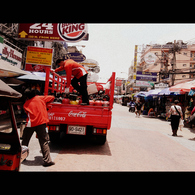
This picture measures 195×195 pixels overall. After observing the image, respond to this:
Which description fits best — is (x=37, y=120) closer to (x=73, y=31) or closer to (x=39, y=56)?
(x=73, y=31)

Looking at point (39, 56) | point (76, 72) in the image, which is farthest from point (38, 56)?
point (76, 72)

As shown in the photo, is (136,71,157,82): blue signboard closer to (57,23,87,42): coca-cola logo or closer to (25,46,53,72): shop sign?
(25,46,53,72): shop sign

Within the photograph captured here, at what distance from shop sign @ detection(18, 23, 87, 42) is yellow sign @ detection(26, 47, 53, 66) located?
1592 millimetres

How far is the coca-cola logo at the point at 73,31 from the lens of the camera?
11406 mm

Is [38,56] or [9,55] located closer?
[9,55]

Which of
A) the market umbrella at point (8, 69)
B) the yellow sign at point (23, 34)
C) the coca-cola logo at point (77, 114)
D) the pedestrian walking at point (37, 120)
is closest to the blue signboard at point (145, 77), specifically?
the yellow sign at point (23, 34)

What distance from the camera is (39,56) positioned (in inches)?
549

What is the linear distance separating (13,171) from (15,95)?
101cm

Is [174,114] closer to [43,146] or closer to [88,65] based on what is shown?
[43,146]

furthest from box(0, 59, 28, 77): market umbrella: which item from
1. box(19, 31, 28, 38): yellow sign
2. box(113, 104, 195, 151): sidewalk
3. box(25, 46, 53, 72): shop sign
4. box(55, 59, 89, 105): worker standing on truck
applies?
box(113, 104, 195, 151): sidewalk

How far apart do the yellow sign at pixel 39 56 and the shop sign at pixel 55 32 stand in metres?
1.59

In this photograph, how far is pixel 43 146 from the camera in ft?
12.3

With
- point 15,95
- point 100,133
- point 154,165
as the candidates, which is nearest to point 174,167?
point 154,165

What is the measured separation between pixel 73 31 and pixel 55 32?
134cm
